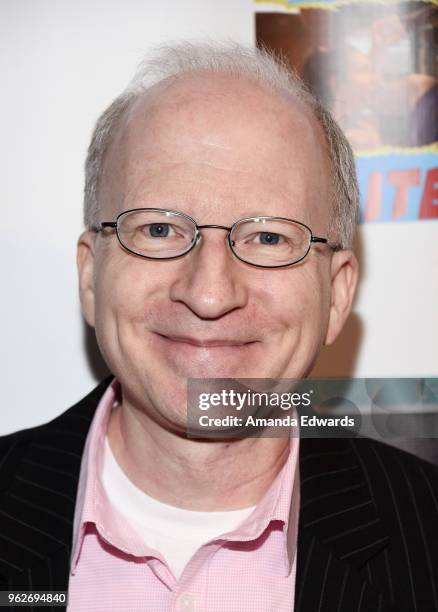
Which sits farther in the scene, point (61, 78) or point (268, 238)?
point (61, 78)

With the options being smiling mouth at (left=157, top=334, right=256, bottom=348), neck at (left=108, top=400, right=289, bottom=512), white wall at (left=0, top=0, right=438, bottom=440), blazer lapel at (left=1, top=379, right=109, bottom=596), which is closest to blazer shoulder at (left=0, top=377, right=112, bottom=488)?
blazer lapel at (left=1, top=379, right=109, bottom=596)

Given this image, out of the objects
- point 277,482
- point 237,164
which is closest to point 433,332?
point 277,482

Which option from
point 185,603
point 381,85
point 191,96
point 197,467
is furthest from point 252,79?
point 185,603

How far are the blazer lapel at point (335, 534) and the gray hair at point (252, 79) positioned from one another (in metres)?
0.53

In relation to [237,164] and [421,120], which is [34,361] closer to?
[237,164]

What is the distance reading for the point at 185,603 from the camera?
1.63m

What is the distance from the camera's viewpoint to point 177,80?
179 cm

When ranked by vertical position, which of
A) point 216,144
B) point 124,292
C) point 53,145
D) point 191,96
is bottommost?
point 124,292

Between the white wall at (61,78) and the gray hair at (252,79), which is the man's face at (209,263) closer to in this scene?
the gray hair at (252,79)

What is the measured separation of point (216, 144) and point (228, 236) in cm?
21

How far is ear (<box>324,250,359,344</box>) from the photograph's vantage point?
187cm

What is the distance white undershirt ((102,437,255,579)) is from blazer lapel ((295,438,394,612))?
162 millimetres

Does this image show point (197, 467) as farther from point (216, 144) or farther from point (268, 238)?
point (216, 144)

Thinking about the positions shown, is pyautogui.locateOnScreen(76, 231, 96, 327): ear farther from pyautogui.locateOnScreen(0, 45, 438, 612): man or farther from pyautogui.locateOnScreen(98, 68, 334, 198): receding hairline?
pyautogui.locateOnScreen(98, 68, 334, 198): receding hairline
